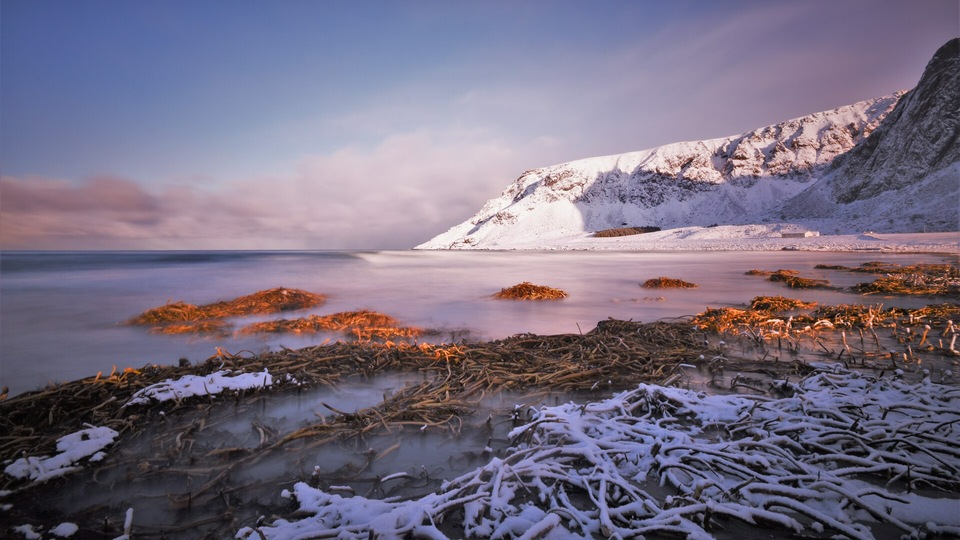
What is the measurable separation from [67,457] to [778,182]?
388 ft

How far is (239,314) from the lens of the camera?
20.8ft

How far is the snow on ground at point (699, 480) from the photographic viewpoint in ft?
4.05

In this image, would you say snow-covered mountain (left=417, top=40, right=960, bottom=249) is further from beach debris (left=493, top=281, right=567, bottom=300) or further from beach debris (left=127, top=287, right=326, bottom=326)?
beach debris (left=127, top=287, right=326, bottom=326)

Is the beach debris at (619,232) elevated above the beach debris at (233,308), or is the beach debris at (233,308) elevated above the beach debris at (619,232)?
the beach debris at (619,232)

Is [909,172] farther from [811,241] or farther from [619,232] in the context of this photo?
[619,232]

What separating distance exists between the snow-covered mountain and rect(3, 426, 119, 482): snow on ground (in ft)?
165

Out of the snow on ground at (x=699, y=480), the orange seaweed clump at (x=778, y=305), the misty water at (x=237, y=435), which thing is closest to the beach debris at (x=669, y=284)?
Result: the orange seaweed clump at (x=778, y=305)

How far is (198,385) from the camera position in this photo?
2.56 metres

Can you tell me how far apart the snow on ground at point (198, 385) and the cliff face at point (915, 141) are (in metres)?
63.5

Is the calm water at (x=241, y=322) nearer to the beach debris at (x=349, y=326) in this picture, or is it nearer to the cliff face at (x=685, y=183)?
the beach debris at (x=349, y=326)

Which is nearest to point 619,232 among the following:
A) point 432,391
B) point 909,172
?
point 909,172

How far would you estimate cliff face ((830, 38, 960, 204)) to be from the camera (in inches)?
1665

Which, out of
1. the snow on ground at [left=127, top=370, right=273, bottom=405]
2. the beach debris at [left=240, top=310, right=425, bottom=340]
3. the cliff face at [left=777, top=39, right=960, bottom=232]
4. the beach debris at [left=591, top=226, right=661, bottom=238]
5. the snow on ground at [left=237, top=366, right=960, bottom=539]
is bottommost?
the beach debris at [left=240, top=310, right=425, bottom=340]

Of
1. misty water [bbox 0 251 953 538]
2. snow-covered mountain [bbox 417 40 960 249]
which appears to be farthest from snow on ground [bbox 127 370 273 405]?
snow-covered mountain [bbox 417 40 960 249]
